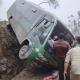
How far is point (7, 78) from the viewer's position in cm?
759

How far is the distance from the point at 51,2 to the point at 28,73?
907 cm

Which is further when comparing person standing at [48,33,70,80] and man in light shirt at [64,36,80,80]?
person standing at [48,33,70,80]

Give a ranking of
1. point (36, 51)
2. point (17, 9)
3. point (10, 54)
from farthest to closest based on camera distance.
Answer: point (17, 9), point (10, 54), point (36, 51)

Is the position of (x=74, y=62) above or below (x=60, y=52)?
above

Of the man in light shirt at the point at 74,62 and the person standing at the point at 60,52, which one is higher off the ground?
the man in light shirt at the point at 74,62

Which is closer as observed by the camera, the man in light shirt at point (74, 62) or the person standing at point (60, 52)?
the man in light shirt at point (74, 62)

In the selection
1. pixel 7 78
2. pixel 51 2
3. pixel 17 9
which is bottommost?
pixel 51 2

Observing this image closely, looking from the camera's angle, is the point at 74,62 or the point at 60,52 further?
the point at 60,52

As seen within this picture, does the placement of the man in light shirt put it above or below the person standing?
above

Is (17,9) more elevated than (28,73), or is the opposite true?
(17,9)

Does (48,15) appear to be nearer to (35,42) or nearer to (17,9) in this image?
(35,42)

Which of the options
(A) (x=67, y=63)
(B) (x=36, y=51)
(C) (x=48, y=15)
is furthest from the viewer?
(C) (x=48, y=15)

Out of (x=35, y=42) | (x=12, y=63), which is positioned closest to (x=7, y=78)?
(x=12, y=63)

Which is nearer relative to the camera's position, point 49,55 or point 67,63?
point 67,63
